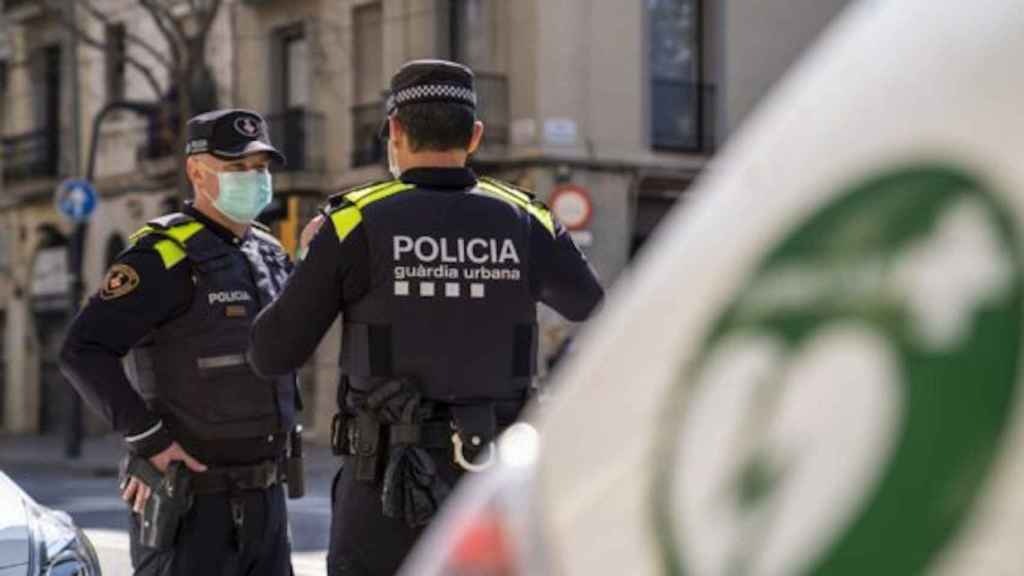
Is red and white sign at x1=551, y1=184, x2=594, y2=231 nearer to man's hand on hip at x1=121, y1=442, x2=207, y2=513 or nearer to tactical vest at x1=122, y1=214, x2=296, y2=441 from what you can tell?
tactical vest at x1=122, y1=214, x2=296, y2=441

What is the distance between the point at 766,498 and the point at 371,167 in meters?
24.4

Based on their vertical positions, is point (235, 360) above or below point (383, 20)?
below

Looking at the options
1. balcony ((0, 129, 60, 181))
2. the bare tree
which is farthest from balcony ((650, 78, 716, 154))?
balcony ((0, 129, 60, 181))

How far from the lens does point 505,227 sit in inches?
167

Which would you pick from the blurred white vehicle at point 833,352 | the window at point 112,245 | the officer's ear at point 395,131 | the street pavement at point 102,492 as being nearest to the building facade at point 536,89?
the window at point 112,245

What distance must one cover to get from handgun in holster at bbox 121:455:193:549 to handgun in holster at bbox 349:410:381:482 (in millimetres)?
760

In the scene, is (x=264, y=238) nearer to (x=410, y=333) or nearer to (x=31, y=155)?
(x=410, y=333)

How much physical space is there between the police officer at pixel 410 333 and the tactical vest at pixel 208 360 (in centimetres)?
73

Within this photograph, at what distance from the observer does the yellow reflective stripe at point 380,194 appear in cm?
418

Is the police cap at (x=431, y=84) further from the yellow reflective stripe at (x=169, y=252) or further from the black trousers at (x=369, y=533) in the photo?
the yellow reflective stripe at (x=169, y=252)

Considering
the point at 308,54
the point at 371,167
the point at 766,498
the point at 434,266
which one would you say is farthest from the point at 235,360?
the point at 308,54

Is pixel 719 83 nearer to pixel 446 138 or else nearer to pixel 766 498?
pixel 446 138

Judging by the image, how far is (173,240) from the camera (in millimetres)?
5004

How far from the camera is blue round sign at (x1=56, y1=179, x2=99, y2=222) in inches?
947
